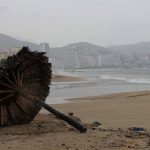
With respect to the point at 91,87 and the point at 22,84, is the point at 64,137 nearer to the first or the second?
the point at 22,84

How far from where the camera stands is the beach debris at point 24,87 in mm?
12219

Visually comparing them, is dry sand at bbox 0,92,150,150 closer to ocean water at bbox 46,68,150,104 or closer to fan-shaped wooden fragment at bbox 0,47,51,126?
fan-shaped wooden fragment at bbox 0,47,51,126

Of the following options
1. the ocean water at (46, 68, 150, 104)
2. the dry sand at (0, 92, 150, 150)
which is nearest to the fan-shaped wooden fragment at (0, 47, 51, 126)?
the dry sand at (0, 92, 150, 150)

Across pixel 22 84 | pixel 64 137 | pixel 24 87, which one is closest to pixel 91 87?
pixel 24 87

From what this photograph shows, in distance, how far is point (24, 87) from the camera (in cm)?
1333

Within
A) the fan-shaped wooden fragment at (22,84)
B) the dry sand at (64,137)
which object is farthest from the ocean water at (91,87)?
the dry sand at (64,137)

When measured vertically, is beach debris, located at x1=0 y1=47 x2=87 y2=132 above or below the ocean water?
above

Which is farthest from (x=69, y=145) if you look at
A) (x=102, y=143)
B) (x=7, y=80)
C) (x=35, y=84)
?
(x=35, y=84)

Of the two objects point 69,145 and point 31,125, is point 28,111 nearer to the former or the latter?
point 31,125

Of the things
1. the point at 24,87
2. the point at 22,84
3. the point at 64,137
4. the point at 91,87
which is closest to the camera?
the point at 64,137

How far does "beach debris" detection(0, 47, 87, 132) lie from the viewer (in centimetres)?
1222

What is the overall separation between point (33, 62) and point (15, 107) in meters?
1.46

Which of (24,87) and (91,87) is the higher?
(24,87)

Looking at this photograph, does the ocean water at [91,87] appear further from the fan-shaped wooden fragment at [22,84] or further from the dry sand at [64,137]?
the dry sand at [64,137]
